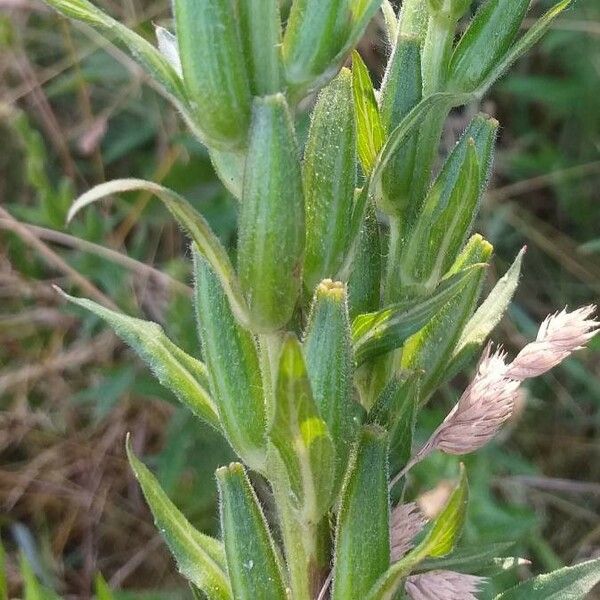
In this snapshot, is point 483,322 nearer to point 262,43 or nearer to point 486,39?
point 486,39

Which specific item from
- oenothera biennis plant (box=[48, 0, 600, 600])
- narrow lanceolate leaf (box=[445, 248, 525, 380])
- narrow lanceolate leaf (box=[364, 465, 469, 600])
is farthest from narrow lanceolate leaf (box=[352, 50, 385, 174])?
narrow lanceolate leaf (box=[364, 465, 469, 600])

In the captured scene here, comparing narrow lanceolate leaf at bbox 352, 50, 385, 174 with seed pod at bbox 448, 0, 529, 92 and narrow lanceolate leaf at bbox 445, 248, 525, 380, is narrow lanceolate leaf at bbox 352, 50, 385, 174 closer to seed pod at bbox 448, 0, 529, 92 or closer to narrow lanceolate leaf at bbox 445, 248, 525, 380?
seed pod at bbox 448, 0, 529, 92

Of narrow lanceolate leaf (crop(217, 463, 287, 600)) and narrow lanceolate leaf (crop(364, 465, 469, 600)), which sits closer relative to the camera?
narrow lanceolate leaf (crop(364, 465, 469, 600))

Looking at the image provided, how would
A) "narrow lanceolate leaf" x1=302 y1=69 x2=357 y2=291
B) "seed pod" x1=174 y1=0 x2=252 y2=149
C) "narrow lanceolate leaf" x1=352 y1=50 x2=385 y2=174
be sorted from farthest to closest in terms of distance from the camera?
"narrow lanceolate leaf" x1=352 y1=50 x2=385 y2=174, "narrow lanceolate leaf" x1=302 y1=69 x2=357 y2=291, "seed pod" x1=174 y1=0 x2=252 y2=149

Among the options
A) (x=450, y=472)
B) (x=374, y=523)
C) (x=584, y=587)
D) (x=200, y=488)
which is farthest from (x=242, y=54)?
(x=200, y=488)

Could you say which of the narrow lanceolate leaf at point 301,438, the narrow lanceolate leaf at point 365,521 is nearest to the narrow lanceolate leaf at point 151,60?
the narrow lanceolate leaf at point 301,438

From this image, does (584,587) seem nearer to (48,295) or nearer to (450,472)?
(450,472)

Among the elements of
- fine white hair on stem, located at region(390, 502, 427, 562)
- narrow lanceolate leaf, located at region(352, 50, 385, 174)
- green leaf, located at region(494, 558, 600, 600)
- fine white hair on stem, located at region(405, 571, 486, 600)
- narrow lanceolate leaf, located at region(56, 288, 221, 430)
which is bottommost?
green leaf, located at region(494, 558, 600, 600)
